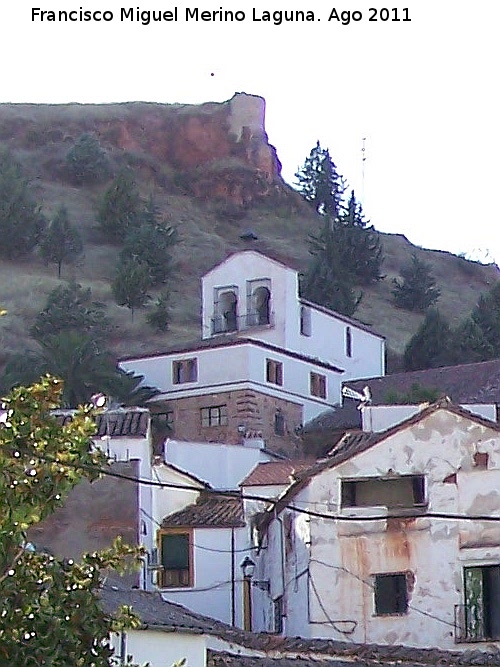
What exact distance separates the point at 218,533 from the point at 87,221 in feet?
229

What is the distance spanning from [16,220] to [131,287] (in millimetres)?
13182

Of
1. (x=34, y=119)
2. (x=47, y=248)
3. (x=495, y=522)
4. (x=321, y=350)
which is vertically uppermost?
(x=34, y=119)

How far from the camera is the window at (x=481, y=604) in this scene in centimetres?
2959

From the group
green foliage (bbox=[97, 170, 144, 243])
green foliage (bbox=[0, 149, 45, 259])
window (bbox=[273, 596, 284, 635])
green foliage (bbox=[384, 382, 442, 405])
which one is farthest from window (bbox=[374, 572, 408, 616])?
green foliage (bbox=[97, 170, 144, 243])

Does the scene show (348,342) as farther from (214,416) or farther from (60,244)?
(60,244)

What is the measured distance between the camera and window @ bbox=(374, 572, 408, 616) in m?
30.1

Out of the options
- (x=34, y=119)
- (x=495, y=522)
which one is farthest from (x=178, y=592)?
(x=34, y=119)

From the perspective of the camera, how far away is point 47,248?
309 feet

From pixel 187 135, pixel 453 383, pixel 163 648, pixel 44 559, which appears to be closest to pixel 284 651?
pixel 163 648

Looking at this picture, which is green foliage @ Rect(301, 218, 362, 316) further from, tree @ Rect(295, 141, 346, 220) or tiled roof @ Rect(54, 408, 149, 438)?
tiled roof @ Rect(54, 408, 149, 438)

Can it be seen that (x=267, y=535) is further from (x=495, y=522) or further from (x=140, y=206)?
(x=140, y=206)

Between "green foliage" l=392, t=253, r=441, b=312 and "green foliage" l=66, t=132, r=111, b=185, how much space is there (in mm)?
23806

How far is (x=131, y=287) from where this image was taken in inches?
3351

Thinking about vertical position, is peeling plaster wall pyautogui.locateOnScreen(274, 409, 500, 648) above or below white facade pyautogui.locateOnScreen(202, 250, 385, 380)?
below
